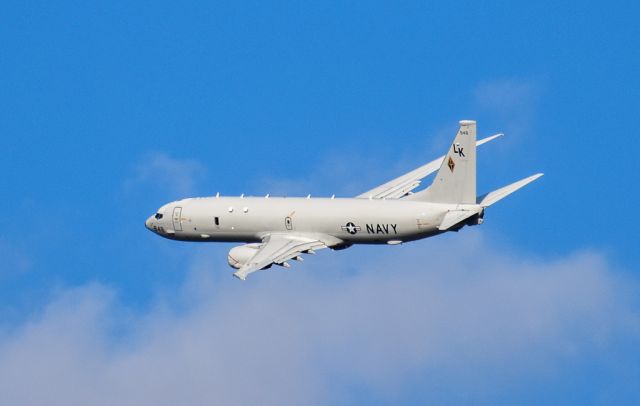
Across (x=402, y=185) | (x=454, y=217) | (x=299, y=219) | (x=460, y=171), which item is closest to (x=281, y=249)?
(x=299, y=219)

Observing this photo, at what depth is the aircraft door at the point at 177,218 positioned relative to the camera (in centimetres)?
16175

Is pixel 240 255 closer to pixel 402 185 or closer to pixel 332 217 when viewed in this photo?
pixel 332 217

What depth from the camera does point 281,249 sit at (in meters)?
154

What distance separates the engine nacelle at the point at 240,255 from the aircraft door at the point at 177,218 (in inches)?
324

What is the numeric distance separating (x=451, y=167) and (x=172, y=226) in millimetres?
22868

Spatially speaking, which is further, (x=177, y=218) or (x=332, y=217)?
(x=177, y=218)

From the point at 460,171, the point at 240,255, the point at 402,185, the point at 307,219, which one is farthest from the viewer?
the point at 402,185

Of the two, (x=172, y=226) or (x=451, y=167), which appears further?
(x=172, y=226)

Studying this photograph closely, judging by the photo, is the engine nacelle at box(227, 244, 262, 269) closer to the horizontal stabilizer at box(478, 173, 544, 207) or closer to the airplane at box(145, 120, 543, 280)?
the airplane at box(145, 120, 543, 280)

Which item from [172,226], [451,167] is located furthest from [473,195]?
[172,226]

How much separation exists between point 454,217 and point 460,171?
10.1 feet

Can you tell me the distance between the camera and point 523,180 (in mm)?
154500

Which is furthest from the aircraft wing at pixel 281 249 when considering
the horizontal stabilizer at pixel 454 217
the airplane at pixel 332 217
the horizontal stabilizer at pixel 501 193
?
the horizontal stabilizer at pixel 501 193

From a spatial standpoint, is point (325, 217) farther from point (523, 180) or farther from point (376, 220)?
point (523, 180)
